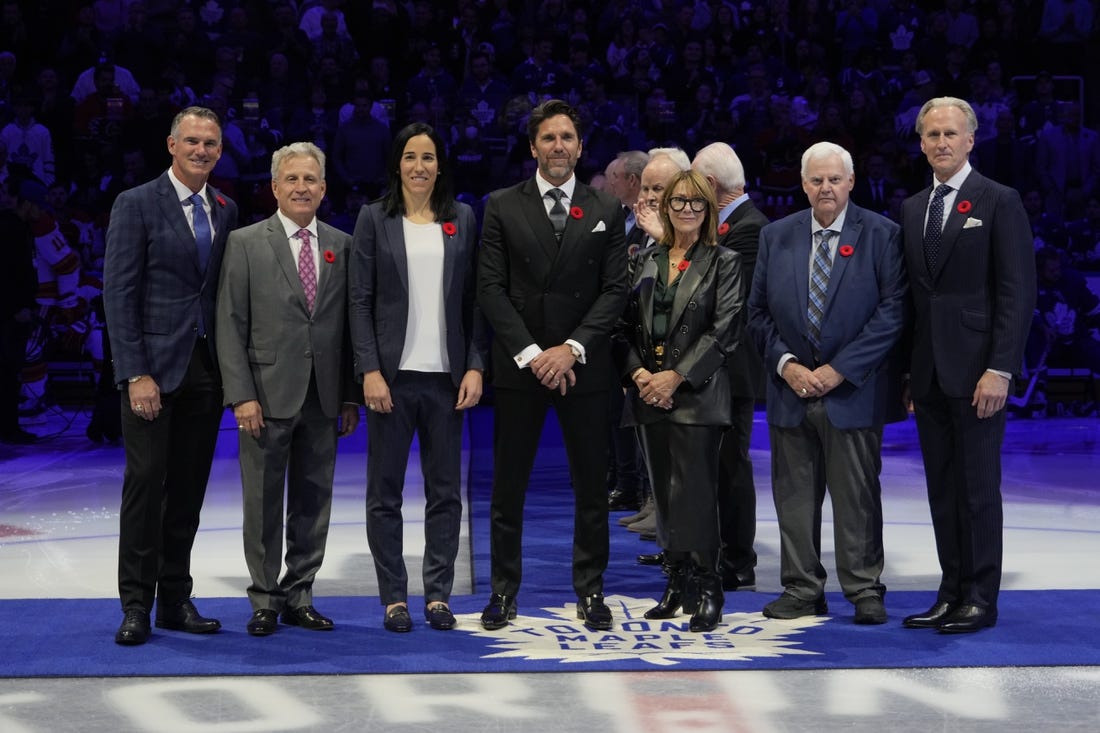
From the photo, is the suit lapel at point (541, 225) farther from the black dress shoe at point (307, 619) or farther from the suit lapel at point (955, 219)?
the black dress shoe at point (307, 619)

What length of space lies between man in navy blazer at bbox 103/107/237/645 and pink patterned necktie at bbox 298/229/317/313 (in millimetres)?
280

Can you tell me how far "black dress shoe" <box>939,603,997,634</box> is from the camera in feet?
16.1

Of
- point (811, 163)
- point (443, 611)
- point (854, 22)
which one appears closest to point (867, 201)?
point (854, 22)

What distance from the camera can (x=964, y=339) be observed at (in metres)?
4.96

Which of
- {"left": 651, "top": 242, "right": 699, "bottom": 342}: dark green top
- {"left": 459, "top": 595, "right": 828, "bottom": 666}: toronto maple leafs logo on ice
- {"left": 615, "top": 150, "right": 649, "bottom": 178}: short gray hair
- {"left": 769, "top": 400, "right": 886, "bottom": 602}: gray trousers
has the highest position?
{"left": 615, "top": 150, "right": 649, "bottom": 178}: short gray hair

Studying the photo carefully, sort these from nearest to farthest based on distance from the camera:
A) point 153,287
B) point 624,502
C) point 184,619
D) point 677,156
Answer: point 153,287, point 184,619, point 677,156, point 624,502

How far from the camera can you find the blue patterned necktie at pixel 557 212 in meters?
4.99

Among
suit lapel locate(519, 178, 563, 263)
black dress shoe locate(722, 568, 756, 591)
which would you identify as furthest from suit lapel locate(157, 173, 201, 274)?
black dress shoe locate(722, 568, 756, 591)

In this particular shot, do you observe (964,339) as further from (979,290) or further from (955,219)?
(955,219)

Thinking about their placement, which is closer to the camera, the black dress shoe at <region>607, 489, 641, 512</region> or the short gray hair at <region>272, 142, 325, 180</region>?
the short gray hair at <region>272, 142, 325, 180</region>

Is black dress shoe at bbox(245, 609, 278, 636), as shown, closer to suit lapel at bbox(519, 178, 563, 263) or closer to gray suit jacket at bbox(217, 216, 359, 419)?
gray suit jacket at bbox(217, 216, 359, 419)

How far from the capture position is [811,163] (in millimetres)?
5215

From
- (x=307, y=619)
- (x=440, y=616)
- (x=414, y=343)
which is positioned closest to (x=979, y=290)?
(x=414, y=343)

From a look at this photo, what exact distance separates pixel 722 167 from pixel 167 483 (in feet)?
A: 8.00
